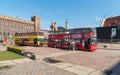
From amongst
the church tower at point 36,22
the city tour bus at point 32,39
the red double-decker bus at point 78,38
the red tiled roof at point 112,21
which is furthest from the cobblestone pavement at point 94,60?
the church tower at point 36,22

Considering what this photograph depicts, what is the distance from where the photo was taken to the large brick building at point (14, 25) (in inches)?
3127

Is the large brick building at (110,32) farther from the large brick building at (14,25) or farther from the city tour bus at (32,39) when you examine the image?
the large brick building at (14,25)

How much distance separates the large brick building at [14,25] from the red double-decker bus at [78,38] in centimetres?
5733

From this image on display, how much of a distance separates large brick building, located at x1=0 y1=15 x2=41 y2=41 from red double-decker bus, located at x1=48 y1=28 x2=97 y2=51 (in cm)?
5733

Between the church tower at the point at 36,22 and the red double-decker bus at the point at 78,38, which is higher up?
the church tower at the point at 36,22

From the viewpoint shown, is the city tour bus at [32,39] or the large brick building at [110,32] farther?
the large brick building at [110,32]

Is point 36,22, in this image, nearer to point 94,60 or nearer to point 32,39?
point 32,39

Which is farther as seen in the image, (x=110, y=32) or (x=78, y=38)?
(x=110, y=32)

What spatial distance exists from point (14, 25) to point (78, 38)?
7421cm

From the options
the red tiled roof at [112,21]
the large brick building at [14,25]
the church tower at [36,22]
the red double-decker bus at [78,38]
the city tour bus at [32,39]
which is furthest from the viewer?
the church tower at [36,22]

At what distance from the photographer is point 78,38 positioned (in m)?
23.7

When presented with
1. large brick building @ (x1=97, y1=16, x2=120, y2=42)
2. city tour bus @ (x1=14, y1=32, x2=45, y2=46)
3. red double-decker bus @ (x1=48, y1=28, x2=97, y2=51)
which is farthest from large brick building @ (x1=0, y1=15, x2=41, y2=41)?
red double-decker bus @ (x1=48, y1=28, x2=97, y2=51)

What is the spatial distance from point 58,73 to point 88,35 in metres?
14.4

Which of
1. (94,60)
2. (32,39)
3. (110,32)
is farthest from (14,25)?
(94,60)
